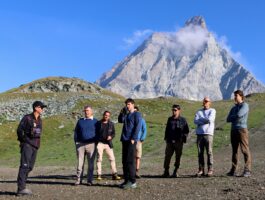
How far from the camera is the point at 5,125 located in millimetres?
52969

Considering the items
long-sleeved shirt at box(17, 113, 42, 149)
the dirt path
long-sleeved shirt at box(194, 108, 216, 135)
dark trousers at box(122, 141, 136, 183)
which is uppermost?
long-sleeved shirt at box(194, 108, 216, 135)

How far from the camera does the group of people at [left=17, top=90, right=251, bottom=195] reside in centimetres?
1422

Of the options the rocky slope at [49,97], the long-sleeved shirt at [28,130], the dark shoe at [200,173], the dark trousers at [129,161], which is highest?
the rocky slope at [49,97]

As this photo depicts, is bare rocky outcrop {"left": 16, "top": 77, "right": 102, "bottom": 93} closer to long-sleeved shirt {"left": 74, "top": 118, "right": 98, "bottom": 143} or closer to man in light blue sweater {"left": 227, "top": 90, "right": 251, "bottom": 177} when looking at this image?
long-sleeved shirt {"left": 74, "top": 118, "right": 98, "bottom": 143}

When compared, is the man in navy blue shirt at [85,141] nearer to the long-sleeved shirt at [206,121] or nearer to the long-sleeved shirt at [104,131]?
the long-sleeved shirt at [104,131]

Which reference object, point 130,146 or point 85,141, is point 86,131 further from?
point 130,146

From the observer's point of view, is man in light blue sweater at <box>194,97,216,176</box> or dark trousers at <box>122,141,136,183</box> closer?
dark trousers at <box>122,141,136,183</box>

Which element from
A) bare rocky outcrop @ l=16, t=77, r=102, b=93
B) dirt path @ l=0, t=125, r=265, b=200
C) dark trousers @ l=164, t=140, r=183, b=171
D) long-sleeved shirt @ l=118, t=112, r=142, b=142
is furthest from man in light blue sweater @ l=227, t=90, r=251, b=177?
bare rocky outcrop @ l=16, t=77, r=102, b=93

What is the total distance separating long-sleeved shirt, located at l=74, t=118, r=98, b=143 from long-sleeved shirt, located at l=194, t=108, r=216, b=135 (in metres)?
4.06

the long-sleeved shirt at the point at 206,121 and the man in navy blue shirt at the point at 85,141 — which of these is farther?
the long-sleeved shirt at the point at 206,121

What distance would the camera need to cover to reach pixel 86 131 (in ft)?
53.5

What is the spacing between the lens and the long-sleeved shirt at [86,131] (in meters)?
16.3

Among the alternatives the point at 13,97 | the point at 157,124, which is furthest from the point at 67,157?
the point at 13,97

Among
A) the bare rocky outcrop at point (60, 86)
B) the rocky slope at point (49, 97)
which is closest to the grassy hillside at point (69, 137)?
the rocky slope at point (49, 97)
